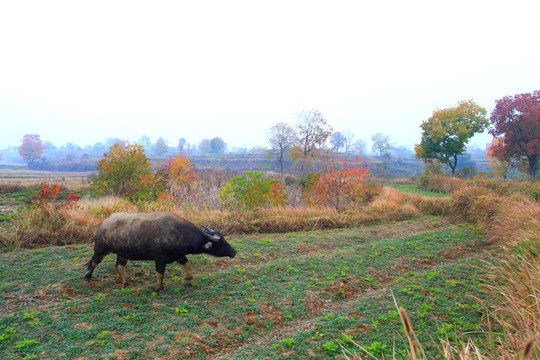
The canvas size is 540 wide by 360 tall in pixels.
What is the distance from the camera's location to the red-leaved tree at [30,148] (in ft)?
290

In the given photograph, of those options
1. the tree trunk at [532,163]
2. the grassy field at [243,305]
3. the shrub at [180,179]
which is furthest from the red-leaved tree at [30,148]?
the tree trunk at [532,163]

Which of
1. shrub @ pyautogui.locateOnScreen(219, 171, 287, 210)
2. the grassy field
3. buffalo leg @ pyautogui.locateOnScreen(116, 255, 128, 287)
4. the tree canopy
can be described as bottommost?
the grassy field

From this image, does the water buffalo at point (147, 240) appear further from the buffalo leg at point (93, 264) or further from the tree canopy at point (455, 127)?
the tree canopy at point (455, 127)

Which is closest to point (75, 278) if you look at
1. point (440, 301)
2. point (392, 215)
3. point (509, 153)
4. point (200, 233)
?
point (200, 233)

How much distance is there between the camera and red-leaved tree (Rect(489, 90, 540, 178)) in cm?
2531

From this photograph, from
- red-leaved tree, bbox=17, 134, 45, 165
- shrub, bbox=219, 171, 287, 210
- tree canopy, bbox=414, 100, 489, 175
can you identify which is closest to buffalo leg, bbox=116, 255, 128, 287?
shrub, bbox=219, 171, 287, 210

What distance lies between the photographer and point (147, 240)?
5301mm

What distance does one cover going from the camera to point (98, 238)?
5.53 metres

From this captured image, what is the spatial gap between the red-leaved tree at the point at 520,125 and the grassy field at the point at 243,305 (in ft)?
78.7

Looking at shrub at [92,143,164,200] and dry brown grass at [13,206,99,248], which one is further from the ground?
shrub at [92,143,164,200]

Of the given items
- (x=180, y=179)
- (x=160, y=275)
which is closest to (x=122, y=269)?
(x=160, y=275)

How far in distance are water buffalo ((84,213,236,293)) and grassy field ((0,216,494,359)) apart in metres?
0.53

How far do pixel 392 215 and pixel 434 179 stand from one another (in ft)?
46.6

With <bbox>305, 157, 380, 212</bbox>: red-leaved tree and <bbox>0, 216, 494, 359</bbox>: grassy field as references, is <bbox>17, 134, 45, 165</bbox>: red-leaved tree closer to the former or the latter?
<bbox>305, 157, 380, 212</bbox>: red-leaved tree
